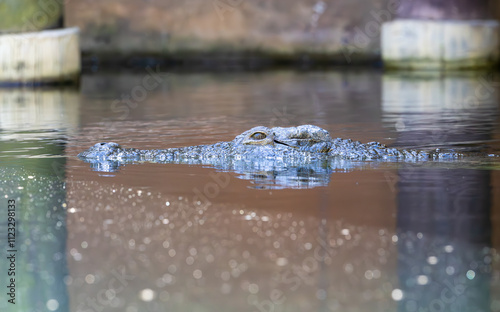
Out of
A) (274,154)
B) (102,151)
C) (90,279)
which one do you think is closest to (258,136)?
(274,154)

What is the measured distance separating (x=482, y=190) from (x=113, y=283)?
2843 mm

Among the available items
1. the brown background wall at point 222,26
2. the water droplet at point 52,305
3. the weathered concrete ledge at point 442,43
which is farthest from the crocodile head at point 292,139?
the brown background wall at point 222,26

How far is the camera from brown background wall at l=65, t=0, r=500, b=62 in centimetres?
2400

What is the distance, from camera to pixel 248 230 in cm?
525

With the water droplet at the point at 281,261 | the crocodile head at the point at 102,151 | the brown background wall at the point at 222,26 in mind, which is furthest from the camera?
the brown background wall at the point at 222,26

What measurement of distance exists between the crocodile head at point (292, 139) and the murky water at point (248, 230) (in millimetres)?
439

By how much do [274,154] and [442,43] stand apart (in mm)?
14551

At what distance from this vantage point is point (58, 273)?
4527 millimetres

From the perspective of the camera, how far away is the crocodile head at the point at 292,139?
25.6 ft

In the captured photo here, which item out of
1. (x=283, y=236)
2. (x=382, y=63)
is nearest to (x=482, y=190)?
(x=283, y=236)

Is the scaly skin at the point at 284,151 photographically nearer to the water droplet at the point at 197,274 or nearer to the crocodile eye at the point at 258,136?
the crocodile eye at the point at 258,136

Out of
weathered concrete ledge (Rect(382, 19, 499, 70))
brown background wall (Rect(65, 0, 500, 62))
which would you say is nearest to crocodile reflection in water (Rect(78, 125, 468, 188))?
weathered concrete ledge (Rect(382, 19, 499, 70))

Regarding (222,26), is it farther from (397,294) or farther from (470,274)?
(397,294)

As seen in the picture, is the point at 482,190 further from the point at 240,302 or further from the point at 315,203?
the point at 240,302
